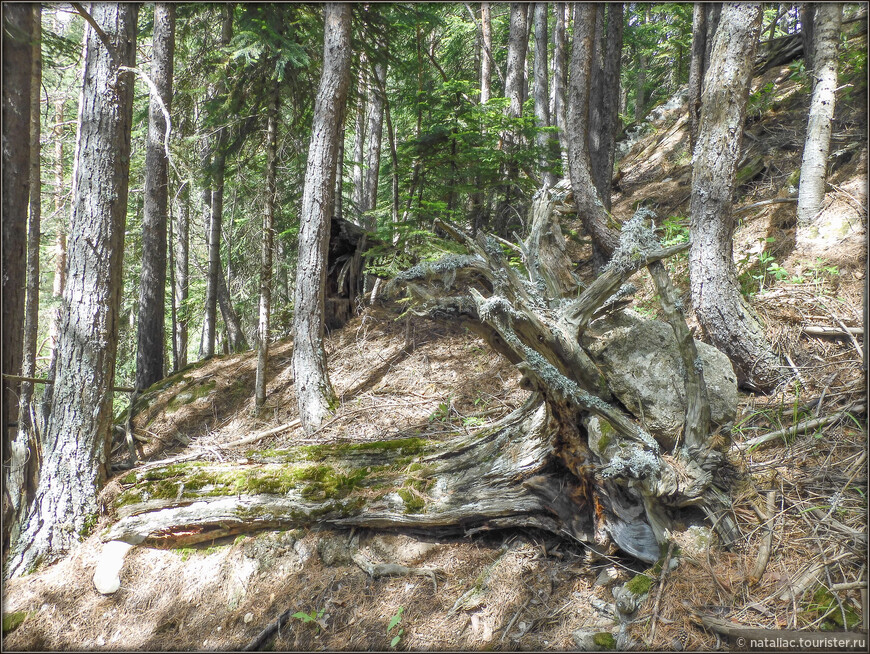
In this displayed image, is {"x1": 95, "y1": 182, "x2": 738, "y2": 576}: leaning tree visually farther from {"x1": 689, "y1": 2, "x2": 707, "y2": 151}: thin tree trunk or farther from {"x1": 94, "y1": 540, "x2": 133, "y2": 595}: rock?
{"x1": 689, "y1": 2, "x2": 707, "y2": 151}: thin tree trunk

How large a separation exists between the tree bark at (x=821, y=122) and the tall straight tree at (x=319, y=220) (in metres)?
6.17

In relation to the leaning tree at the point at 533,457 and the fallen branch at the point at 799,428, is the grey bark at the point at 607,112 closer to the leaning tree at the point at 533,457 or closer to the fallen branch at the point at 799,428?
the leaning tree at the point at 533,457

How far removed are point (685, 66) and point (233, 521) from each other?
65.6ft

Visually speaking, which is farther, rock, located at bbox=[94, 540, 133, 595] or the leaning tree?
rock, located at bbox=[94, 540, 133, 595]

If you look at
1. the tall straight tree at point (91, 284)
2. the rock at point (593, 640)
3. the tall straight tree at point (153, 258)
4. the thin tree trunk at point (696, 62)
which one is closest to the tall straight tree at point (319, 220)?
the tall straight tree at point (91, 284)

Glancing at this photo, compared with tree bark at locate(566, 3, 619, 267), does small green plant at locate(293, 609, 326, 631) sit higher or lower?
lower

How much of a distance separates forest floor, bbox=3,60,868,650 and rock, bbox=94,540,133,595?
0.08m

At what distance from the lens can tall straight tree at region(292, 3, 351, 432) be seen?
681cm

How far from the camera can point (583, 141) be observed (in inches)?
262

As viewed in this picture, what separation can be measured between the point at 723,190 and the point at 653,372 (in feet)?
7.76

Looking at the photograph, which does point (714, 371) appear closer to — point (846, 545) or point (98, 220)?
point (846, 545)

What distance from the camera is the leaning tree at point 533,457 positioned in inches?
142

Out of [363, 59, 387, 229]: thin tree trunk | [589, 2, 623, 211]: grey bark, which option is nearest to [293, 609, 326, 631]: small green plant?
[589, 2, 623, 211]: grey bark

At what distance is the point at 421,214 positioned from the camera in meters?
8.94
